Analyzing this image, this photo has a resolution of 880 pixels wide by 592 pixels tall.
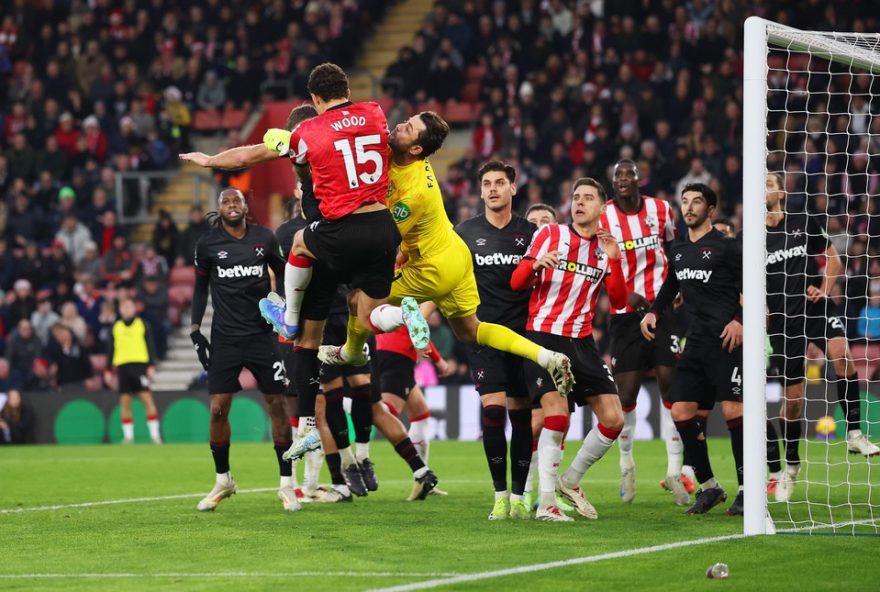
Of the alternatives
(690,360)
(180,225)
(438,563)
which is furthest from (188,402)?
(438,563)

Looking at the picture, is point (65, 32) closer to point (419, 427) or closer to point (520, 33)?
point (520, 33)

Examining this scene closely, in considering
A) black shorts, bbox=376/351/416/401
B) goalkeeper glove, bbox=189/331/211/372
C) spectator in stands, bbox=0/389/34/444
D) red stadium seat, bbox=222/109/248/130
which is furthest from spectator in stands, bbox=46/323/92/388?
goalkeeper glove, bbox=189/331/211/372

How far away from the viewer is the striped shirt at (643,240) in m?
11.4

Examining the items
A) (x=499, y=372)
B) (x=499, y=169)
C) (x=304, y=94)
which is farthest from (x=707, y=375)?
(x=304, y=94)

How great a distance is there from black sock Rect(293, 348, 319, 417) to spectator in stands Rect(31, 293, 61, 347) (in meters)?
15.2

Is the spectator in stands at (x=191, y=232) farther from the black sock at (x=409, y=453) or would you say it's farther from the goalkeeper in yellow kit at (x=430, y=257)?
the goalkeeper in yellow kit at (x=430, y=257)

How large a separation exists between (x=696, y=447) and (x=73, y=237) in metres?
17.8

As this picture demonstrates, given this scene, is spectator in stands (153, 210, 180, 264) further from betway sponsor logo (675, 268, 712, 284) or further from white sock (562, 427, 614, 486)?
white sock (562, 427, 614, 486)

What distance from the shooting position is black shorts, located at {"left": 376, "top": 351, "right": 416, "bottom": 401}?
12.0 meters

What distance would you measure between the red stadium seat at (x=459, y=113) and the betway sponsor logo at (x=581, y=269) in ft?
55.7

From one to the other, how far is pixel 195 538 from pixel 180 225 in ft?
60.6

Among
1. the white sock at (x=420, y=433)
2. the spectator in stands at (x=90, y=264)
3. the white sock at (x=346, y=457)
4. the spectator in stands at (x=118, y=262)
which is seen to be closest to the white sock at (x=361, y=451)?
the white sock at (x=346, y=457)

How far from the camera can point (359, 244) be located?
8.58 m

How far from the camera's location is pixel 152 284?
2414 cm
